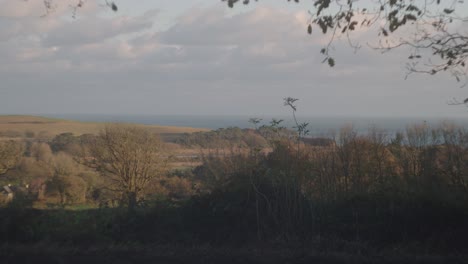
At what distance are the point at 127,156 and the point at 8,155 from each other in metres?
4.05

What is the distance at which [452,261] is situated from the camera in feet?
23.1

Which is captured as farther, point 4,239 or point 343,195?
point 343,195

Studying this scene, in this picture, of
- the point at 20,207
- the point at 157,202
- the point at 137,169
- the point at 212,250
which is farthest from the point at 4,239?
the point at 137,169

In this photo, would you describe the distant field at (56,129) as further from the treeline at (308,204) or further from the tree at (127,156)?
the treeline at (308,204)

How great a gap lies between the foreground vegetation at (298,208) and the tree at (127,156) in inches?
236

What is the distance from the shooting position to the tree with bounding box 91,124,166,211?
16297 millimetres

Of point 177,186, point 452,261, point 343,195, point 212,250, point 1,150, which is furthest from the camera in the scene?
point 1,150

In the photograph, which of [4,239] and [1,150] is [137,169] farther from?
[4,239]

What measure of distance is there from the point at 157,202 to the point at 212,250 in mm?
1854

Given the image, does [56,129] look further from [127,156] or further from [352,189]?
[352,189]

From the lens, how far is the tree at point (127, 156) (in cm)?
1630

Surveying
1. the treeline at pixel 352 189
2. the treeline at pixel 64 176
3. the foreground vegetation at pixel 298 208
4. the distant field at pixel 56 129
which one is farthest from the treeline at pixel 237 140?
the distant field at pixel 56 129

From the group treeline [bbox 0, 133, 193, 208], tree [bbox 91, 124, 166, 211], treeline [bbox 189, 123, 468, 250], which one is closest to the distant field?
treeline [bbox 0, 133, 193, 208]

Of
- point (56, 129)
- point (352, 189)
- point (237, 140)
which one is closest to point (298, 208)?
point (352, 189)
